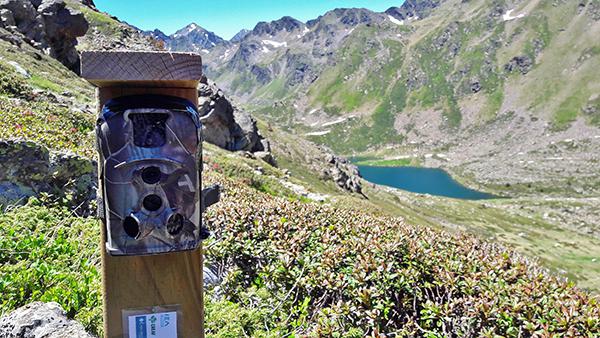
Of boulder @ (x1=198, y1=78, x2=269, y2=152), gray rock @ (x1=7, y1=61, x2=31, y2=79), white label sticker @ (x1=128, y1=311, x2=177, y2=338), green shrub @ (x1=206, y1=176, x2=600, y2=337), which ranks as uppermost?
gray rock @ (x1=7, y1=61, x2=31, y2=79)

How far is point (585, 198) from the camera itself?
5935 inches

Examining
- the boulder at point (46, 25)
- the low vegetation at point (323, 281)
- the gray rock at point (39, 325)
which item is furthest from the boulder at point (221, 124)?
the gray rock at point (39, 325)

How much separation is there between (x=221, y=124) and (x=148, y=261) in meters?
43.1

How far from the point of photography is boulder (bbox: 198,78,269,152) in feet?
142

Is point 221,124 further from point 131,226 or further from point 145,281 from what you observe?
point 131,226

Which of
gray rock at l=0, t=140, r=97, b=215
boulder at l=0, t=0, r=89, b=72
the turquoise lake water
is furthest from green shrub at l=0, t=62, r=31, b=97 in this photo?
the turquoise lake water

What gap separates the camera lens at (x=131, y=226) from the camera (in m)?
2.77

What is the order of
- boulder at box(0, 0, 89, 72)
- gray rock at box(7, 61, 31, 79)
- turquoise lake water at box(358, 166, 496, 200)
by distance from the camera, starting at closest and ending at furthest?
1. gray rock at box(7, 61, 31, 79)
2. boulder at box(0, 0, 89, 72)
3. turquoise lake water at box(358, 166, 496, 200)

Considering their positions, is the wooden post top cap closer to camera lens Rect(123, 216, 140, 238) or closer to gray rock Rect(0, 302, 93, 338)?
camera lens Rect(123, 216, 140, 238)

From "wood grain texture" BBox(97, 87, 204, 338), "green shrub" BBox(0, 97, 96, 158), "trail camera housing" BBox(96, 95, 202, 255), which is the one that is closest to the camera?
"trail camera housing" BBox(96, 95, 202, 255)

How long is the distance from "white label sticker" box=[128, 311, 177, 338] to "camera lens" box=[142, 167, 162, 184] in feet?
3.04

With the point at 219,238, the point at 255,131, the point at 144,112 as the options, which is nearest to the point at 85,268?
the point at 219,238

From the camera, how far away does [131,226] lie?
2.79m

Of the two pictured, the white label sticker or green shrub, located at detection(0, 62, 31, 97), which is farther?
green shrub, located at detection(0, 62, 31, 97)
